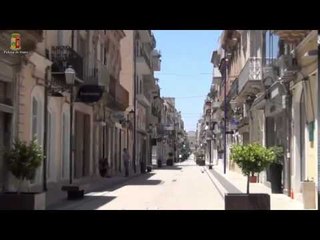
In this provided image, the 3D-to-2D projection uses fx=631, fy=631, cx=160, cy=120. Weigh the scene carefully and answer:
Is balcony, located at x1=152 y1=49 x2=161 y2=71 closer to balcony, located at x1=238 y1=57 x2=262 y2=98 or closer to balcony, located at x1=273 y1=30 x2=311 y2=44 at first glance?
balcony, located at x1=238 y1=57 x2=262 y2=98

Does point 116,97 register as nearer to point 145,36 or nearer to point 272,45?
point 272,45

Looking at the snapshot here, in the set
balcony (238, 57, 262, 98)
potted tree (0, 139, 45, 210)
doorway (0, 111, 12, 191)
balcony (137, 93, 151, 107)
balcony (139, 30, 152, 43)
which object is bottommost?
potted tree (0, 139, 45, 210)

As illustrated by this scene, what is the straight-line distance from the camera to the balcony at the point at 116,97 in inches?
1451

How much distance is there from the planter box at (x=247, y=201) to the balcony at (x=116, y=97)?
2376 centimetres

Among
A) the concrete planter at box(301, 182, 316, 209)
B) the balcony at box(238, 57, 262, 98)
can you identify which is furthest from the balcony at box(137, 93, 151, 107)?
the concrete planter at box(301, 182, 316, 209)

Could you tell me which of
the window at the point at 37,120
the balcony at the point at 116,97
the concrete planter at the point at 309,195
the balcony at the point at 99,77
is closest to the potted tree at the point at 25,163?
the concrete planter at the point at 309,195

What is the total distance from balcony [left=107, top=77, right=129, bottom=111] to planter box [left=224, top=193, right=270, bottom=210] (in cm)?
2376

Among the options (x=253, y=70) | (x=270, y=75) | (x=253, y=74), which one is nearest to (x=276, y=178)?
(x=270, y=75)

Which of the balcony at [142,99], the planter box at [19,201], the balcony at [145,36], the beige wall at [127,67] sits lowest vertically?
the planter box at [19,201]

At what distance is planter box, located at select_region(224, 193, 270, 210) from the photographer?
42.2 feet

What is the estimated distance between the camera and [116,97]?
127ft

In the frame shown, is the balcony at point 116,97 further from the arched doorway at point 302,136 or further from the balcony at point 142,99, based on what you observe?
the arched doorway at point 302,136

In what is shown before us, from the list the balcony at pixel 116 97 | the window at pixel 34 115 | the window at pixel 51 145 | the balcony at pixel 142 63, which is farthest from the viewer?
the balcony at pixel 142 63
